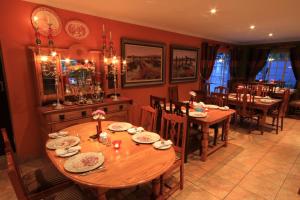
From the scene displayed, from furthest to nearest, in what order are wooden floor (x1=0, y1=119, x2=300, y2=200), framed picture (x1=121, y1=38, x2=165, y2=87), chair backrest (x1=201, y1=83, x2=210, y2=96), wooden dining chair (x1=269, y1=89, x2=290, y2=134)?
1. chair backrest (x1=201, y1=83, x2=210, y2=96)
2. wooden dining chair (x1=269, y1=89, x2=290, y2=134)
3. framed picture (x1=121, y1=38, x2=165, y2=87)
4. wooden floor (x1=0, y1=119, x2=300, y2=200)

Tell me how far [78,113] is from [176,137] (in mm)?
1566

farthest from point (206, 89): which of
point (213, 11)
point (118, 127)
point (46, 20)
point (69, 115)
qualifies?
point (46, 20)

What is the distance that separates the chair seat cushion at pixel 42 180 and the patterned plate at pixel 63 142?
0.80 feet

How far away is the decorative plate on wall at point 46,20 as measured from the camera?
2.60 metres

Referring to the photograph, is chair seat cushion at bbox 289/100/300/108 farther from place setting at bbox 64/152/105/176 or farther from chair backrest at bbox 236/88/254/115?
place setting at bbox 64/152/105/176

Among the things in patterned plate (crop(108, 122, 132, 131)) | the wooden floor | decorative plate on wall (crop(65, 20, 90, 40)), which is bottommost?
the wooden floor

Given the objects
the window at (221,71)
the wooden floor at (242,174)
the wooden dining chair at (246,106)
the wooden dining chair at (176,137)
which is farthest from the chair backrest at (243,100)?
the wooden dining chair at (176,137)

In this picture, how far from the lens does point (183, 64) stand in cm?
496

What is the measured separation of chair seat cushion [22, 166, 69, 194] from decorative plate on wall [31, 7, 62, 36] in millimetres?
2098

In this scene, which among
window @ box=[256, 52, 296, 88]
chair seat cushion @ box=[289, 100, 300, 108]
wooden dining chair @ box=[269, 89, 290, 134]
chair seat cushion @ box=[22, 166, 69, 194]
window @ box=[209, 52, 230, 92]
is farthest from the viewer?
window @ box=[209, 52, 230, 92]

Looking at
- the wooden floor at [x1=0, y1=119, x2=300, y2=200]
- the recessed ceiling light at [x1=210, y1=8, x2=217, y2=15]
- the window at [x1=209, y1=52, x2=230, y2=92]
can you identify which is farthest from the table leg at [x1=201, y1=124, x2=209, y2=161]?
the window at [x1=209, y1=52, x2=230, y2=92]

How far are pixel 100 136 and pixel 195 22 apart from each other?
3165mm

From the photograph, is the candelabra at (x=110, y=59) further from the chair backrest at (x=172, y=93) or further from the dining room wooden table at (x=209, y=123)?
the dining room wooden table at (x=209, y=123)

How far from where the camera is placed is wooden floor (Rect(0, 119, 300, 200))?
2088mm
